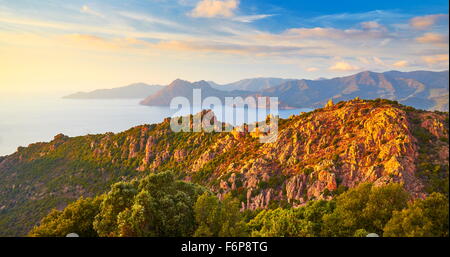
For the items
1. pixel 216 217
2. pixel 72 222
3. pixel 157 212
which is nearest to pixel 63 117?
pixel 72 222

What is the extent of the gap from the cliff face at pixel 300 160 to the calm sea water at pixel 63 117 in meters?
21.1

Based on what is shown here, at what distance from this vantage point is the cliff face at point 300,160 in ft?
145

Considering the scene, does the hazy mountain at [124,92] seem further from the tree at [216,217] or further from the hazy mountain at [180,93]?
the tree at [216,217]

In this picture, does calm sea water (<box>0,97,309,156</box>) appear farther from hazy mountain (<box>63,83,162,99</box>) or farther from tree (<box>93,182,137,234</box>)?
tree (<box>93,182,137,234</box>)

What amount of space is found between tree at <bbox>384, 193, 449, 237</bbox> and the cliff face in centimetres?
1752

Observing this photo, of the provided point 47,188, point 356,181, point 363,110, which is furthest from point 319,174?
point 47,188

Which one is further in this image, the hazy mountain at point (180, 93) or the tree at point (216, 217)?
the hazy mountain at point (180, 93)

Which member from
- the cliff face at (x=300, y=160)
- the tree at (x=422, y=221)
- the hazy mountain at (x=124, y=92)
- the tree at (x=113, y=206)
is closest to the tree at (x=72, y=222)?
the tree at (x=113, y=206)

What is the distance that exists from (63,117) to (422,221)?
6059 inches

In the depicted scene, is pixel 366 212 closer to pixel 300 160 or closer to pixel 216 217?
pixel 216 217

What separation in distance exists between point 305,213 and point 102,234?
18898 mm

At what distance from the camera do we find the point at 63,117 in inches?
5566

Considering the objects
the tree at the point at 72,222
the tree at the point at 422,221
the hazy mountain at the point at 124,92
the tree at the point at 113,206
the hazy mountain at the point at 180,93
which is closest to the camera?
the tree at the point at 422,221
